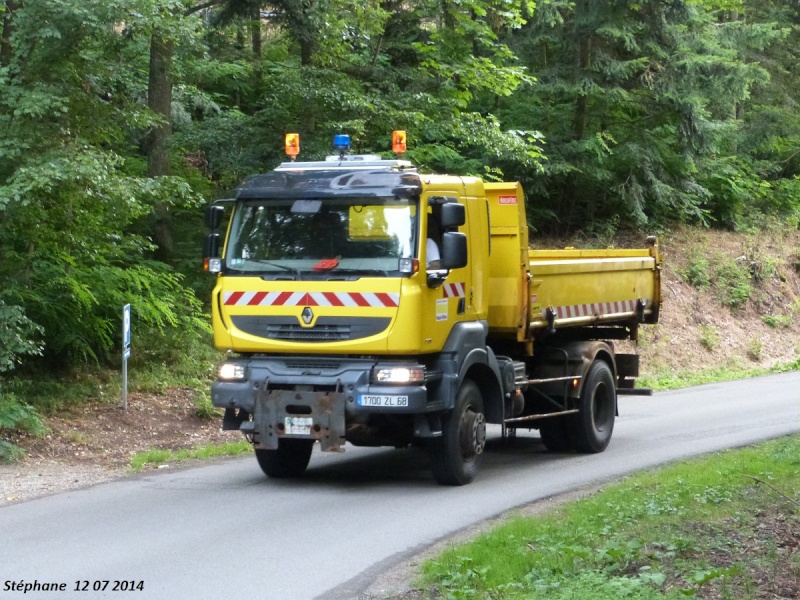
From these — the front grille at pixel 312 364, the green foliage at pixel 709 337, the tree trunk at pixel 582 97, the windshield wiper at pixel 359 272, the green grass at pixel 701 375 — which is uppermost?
the tree trunk at pixel 582 97

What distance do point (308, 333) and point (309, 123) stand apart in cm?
863

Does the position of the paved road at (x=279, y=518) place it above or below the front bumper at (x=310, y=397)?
below

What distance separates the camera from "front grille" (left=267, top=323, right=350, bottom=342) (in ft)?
32.9

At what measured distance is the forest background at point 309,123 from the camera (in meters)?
12.5

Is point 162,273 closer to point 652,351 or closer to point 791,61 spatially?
point 652,351

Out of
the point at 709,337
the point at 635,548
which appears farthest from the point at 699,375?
the point at 635,548

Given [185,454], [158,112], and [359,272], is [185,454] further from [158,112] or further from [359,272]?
[158,112]

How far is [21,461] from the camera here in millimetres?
11953

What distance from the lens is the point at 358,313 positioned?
9.92 meters

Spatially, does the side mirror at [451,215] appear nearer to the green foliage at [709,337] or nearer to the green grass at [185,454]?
the green grass at [185,454]

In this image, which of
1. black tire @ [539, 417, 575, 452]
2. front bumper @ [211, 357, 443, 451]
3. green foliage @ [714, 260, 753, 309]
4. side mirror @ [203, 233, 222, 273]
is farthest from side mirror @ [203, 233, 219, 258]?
green foliage @ [714, 260, 753, 309]

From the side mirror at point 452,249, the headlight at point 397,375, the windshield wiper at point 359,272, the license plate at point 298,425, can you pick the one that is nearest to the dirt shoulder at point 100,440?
the license plate at point 298,425

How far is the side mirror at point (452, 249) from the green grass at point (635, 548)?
2.44 meters

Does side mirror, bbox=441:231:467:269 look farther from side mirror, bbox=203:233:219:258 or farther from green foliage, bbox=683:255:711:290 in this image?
green foliage, bbox=683:255:711:290
